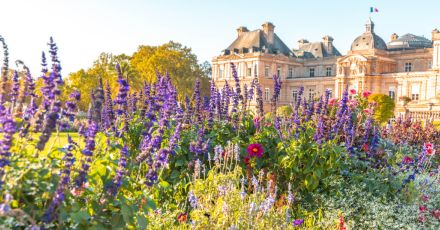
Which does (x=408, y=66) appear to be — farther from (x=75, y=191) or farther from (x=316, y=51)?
(x=75, y=191)

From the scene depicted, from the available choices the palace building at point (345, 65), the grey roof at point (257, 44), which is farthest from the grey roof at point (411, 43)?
the grey roof at point (257, 44)

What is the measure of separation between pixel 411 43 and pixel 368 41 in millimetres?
6334

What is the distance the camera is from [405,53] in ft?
186

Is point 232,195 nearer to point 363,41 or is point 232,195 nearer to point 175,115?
point 175,115

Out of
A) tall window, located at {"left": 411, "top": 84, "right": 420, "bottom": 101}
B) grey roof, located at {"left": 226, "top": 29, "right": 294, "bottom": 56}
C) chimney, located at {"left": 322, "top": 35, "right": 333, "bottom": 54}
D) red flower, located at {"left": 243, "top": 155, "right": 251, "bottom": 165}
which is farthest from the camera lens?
chimney, located at {"left": 322, "top": 35, "right": 333, "bottom": 54}

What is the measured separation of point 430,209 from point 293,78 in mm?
56880

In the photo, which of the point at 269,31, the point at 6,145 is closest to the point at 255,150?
the point at 6,145

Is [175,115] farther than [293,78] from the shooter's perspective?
No

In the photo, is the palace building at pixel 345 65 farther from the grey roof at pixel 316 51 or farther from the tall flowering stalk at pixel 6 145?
the tall flowering stalk at pixel 6 145

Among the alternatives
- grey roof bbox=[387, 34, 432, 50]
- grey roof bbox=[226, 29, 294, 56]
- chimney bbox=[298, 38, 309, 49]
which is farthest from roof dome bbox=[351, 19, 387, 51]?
chimney bbox=[298, 38, 309, 49]

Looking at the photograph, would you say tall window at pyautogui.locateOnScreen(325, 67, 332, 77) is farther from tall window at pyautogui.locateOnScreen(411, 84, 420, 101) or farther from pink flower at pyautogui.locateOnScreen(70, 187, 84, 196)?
pink flower at pyautogui.locateOnScreen(70, 187, 84, 196)

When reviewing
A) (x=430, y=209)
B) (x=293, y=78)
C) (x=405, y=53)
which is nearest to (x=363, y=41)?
(x=405, y=53)

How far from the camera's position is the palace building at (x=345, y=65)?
1984 inches

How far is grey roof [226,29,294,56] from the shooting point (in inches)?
2472
